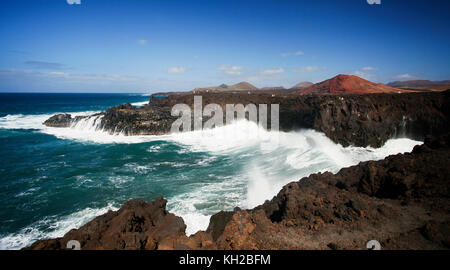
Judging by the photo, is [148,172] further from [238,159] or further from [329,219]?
[329,219]

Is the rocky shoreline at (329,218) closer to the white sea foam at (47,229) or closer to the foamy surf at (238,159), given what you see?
the foamy surf at (238,159)

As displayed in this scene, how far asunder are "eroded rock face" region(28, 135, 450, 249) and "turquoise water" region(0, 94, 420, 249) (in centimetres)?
282

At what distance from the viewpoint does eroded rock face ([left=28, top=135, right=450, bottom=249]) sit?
3.52 meters

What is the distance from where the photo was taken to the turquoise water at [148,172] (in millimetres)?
7750

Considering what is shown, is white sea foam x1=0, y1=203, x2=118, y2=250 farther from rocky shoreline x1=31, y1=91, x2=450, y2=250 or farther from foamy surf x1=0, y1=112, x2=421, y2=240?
rocky shoreline x1=31, y1=91, x2=450, y2=250

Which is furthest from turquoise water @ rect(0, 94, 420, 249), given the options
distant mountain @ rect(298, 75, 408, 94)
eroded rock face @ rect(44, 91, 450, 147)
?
distant mountain @ rect(298, 75, 408, 94)

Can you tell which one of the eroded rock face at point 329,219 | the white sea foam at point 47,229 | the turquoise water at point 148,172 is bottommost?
the white sea foam at point 47,229

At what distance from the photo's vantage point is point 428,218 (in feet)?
12.7

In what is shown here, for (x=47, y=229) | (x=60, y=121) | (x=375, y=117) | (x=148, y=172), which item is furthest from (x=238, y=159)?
(x=60, y=121)

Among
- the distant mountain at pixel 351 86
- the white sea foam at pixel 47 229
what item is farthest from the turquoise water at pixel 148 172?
the distant mountain at pixel 351 86

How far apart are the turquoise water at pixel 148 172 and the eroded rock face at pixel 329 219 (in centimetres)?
282
